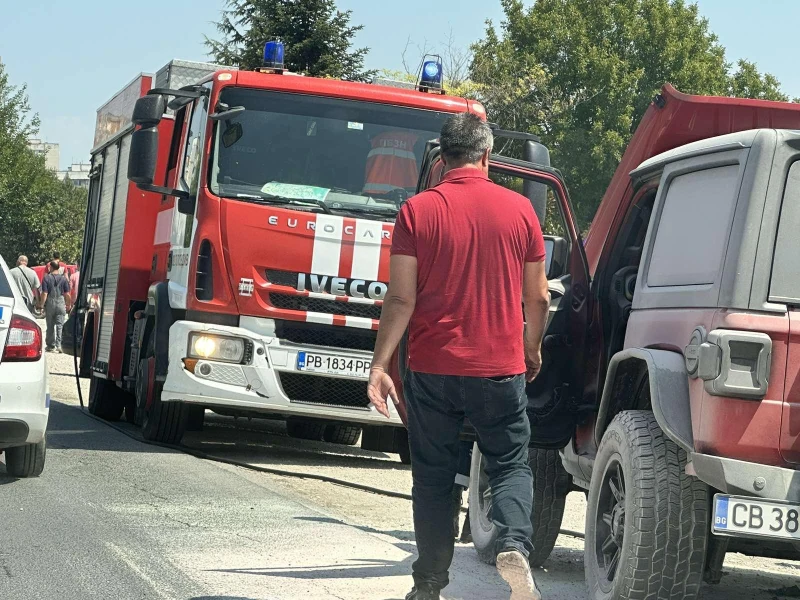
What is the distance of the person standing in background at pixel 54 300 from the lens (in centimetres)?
2680

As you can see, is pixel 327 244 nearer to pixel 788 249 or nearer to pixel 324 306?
pixel 324 306

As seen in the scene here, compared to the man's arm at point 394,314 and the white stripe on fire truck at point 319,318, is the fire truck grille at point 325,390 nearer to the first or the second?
the white stripe on fire truck at point 319,318

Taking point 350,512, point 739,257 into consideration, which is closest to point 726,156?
point 739,257

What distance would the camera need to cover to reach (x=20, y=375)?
8.49 m

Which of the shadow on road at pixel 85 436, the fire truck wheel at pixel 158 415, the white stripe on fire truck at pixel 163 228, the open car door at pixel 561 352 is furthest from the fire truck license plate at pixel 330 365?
the open car door at pixel 561 352

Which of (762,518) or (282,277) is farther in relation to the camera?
(282,277)

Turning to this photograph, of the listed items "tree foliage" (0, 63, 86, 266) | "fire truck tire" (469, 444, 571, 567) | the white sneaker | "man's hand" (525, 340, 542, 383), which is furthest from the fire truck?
"tree foliage" (0, 63, 86, 266)

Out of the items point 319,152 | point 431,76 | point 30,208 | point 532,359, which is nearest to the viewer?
point 532,359

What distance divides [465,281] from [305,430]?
350 inches

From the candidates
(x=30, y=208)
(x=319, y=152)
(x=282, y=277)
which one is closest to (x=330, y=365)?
(x=282, y=277)

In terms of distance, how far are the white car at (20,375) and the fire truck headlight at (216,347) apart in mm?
1667

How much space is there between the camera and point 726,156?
5.17 meters

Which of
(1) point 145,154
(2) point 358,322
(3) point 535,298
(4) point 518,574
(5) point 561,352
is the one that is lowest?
(4) point 518,574

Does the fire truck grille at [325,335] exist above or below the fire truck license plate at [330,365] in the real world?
above
